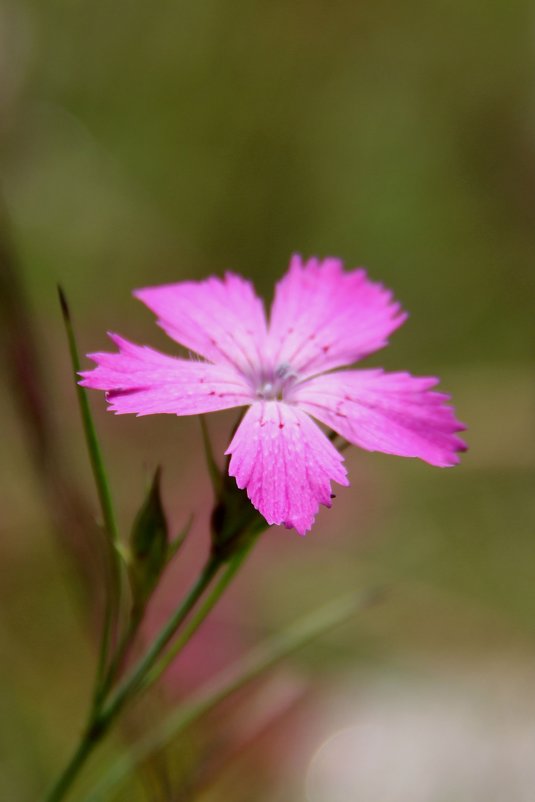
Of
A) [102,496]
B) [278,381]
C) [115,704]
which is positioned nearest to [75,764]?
[115,704]

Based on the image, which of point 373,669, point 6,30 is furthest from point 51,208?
point 373,669

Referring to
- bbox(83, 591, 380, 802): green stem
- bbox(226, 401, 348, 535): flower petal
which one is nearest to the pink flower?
bbox(226, 401, 348, 535): flower petal

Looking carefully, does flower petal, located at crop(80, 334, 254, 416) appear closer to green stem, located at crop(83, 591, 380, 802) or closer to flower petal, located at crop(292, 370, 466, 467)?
flower petal, located at crop(292, 370, 466, 467)

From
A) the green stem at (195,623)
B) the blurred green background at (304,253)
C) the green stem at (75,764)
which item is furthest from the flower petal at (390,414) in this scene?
the blurred green background at (304,253)

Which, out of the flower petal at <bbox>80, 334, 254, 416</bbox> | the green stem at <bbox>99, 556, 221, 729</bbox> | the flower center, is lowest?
the green stem at <bbox>99, 556, 221, 729</bbox>

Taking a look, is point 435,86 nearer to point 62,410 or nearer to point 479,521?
point 479,521

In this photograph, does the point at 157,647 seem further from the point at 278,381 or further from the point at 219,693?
the point at 278,381

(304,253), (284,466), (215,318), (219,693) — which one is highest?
(304,253)

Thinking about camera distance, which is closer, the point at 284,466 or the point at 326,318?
the point at 284,466
